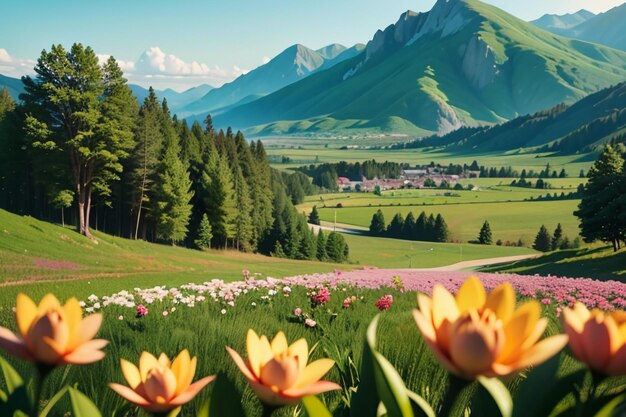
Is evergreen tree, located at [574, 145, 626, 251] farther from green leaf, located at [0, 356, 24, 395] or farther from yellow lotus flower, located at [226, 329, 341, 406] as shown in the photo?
green leaf, located at [0, 356, 24, 395]

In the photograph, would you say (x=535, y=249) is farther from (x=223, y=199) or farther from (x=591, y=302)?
(x=591, y=302)

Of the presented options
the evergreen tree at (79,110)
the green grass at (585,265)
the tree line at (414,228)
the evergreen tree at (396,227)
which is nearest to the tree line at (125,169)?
the evergreen tree at (79,110)

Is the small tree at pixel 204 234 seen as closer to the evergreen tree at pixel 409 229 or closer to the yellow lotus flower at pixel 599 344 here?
the yellow lotus flower at pixel 599 344

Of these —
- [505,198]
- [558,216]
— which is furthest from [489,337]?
[505,198]

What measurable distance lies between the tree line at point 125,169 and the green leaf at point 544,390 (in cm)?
3390

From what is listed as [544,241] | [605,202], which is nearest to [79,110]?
[605,202]

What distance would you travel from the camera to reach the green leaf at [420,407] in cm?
146

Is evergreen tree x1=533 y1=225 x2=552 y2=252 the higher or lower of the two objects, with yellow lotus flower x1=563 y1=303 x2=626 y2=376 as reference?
lower

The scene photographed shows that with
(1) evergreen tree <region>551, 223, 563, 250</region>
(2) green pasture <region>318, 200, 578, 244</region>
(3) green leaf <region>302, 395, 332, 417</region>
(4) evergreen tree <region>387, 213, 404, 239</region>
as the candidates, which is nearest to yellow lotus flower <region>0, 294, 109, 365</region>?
(3) green leaf <region>302, 395, 332, 417</region>

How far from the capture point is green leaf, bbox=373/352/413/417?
1359 mm

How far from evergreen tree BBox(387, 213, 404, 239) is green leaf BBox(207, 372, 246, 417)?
109 meters

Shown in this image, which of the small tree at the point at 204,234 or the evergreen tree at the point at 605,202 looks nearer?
the evergreen tree at the point at 605,202

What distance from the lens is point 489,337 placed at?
1.15 metres

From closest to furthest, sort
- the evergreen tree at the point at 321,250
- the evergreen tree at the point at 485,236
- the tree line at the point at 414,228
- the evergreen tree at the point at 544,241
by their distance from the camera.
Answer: the evergreen tree at the point at 321,250, the evergreen tree at the point at 544,241, the evergreen tree at the point at 485,236, the tree line at the point at 414,228
